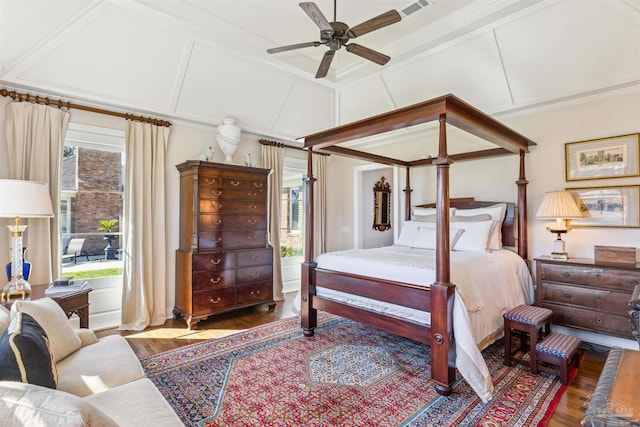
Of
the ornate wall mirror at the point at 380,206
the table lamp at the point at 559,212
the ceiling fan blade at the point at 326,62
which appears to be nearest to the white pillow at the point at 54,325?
the ceiling fan blade at the point at 326,62

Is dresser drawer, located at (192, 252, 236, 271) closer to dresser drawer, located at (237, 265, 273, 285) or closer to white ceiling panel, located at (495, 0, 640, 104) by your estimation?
dresser drawer, located at (237, 265, 273, 285)

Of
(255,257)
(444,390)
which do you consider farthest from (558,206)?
(255,257)

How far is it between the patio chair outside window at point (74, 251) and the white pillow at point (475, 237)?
4.36 metres

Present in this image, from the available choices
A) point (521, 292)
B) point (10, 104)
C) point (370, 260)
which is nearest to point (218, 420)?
point (370, 260)

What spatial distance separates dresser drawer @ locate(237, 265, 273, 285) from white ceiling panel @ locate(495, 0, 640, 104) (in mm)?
3792

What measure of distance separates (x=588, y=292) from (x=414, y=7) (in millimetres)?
3259

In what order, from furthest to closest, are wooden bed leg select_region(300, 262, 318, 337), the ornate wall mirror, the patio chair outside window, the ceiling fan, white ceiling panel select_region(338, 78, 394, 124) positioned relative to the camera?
the ornate wall mirror < white ceiling panel select_region(338, 78, 394, 124) < the patio chair outside window < wooden bed leg select_region(300, 262, 318, 337) < the ceiling fan

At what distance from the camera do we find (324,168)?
5.80 meters

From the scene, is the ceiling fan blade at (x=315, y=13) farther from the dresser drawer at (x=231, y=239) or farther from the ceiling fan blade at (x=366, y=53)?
the dresser drawer at (x=231, y=239)

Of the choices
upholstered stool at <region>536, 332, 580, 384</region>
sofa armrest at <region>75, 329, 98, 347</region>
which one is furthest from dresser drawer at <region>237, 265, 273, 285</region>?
upholstered stool at <region>536, 332, 580, 384</region>

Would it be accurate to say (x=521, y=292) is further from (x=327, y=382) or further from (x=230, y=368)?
(x=230, y=368)

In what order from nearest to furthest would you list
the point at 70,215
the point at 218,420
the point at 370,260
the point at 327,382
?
the point at 218,420 < the point at 327,382 < the point at 370,260 < the point at 70,215

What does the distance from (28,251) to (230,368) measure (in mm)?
2402

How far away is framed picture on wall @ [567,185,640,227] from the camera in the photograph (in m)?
3.15
